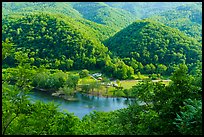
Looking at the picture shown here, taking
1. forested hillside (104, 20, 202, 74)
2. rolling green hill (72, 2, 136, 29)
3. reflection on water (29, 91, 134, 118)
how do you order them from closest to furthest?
reflection on water (29, 91, 134, 118), forested hillside (104, 20, 202, 74), rolling green hill (72, 2, 136, 29)

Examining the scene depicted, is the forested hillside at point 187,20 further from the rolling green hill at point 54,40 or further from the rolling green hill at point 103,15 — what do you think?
the rolling green hill at point 54,40

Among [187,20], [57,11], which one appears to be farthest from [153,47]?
[57,11]

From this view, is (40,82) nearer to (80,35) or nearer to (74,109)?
(74,109)

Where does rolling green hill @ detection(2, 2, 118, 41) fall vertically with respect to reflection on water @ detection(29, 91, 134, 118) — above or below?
above

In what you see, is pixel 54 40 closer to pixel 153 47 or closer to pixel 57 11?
pixel 153 47

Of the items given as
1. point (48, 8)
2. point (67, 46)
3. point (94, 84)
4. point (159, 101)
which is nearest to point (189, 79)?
point (159, 101)

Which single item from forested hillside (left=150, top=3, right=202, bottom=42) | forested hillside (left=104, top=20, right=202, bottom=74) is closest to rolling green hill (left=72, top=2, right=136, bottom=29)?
forested hillside (left=150, top=3, right=202, bottom=42)

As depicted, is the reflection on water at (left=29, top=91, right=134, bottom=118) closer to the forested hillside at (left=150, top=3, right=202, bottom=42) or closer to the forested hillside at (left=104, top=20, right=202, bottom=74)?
the forested hillside at (left=104, top=20, right=202, bottom=74)
